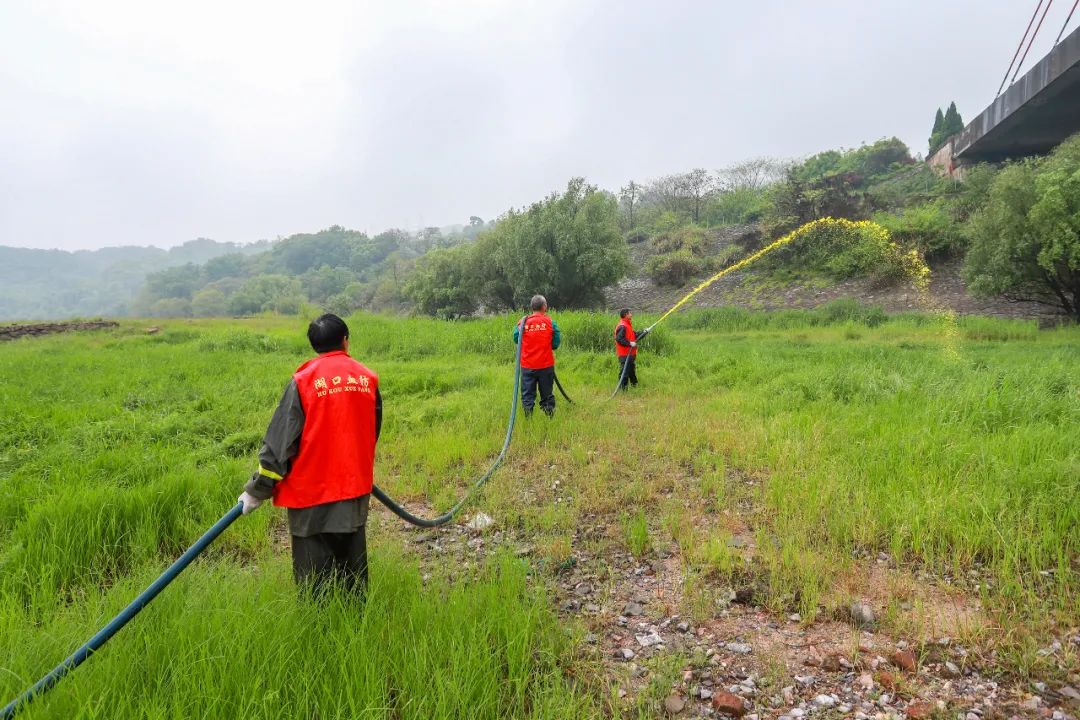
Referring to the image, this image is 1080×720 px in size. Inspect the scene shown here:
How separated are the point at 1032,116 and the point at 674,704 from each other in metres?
35.0

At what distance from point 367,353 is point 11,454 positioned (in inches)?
446

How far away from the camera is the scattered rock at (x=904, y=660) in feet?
8.63

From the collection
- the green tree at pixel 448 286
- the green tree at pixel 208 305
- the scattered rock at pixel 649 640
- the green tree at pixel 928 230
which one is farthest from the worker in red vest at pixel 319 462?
the green tree at pixel 208 305

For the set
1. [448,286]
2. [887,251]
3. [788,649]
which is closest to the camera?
[788,649]

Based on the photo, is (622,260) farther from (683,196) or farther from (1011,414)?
(683,196)

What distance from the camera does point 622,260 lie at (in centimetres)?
2991

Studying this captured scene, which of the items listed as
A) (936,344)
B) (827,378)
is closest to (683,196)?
(936,344)

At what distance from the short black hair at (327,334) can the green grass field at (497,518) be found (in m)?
1.42

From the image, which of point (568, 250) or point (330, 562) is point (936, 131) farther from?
point (330, 562)

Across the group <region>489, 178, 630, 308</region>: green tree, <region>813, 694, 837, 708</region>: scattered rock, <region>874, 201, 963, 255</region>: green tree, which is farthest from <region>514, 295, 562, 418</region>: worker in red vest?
<region>874, 201, 963, 255</region>: green tree

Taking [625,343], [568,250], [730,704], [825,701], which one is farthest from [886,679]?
[568,250]

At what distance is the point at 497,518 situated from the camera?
480cm

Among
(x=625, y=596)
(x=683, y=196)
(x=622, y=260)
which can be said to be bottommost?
(x=625, y=596)

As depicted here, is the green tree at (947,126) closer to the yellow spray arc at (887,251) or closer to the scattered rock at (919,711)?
the yellow spray arc at (887,251)
